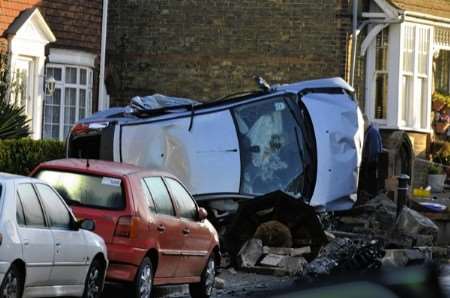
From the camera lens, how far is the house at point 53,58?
21625 millimetres

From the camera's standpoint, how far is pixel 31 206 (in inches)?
438

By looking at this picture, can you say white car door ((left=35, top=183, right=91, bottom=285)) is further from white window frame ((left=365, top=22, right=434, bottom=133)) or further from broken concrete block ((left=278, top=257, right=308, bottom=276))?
white window frame ((left=365, top=22, right=434, bottom=133))

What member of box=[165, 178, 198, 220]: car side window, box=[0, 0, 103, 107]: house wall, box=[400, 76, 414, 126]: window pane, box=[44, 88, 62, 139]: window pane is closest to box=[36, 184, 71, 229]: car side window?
box=[165, 178, 198, 220]: car side window

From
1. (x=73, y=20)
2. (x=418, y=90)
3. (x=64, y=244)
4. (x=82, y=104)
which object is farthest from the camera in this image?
(x=418, y=90)

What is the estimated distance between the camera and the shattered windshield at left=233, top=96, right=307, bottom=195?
1898 centimetres

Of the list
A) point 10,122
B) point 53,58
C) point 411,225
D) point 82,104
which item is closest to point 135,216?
point 10,122

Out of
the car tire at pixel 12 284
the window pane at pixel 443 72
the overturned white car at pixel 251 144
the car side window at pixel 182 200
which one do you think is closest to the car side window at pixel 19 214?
the car tire at pixel 12 284

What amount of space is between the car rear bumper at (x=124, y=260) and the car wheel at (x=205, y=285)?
2072 mm

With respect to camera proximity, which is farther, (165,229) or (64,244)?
(165,229)

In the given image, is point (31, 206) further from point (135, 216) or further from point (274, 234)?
point (274, 234)

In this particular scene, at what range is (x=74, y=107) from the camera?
24.0 m

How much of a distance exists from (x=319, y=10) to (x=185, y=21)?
2961mm

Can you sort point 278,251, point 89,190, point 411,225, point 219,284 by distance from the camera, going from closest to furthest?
point 89,190
point 219,284
point 278,251
point 411,225

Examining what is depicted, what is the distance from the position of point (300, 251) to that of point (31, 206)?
7.31 meters
